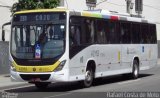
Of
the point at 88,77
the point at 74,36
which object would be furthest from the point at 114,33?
the point at 74,36

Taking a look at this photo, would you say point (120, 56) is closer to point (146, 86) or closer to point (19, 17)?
point (146, 86)

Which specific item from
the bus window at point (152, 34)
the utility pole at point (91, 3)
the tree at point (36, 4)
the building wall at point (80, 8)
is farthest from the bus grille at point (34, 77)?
the utility pole at point (91, 3)

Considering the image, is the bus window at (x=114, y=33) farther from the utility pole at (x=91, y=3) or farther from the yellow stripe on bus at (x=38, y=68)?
the utility pole at (x=91, y=3)

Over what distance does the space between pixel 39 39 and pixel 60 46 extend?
2.73 feet

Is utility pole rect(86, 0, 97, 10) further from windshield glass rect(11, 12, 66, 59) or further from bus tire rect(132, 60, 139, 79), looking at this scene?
windshield glass rect(11, 12, 66, 59)

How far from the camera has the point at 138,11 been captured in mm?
51938

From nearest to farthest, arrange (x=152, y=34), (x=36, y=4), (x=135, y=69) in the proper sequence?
(x=135, y=69) < (x=36, y=4) < (x=152, y=34)

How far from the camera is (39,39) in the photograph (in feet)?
62.1

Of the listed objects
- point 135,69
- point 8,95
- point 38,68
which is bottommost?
point 135,69

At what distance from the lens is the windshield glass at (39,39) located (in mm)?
18766

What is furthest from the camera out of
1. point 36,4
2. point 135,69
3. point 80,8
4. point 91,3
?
point 91,3

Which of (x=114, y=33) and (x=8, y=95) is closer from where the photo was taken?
(x=8, y=95)

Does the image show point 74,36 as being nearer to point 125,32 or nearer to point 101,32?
point 101,32

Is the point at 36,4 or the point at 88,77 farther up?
the point at 36,4
